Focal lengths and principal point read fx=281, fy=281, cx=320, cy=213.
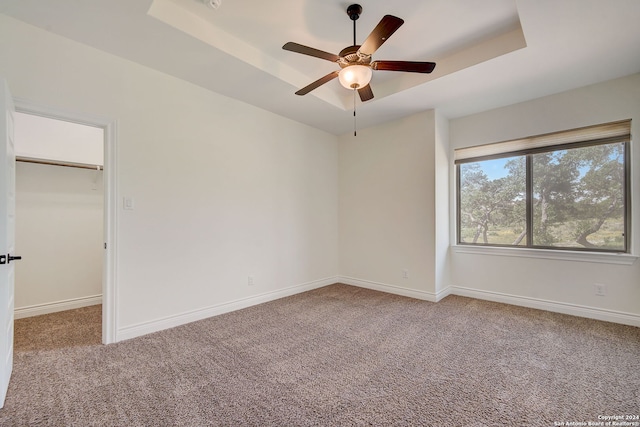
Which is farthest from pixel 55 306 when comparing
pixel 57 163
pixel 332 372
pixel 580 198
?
pixel 580 198

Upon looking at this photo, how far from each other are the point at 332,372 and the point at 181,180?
2.38 m

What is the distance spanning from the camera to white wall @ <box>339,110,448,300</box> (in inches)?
150

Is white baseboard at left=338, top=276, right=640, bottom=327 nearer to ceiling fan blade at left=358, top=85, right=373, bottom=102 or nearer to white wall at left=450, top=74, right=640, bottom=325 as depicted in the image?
white wall at left=450, top=74, right=640, bottom=325

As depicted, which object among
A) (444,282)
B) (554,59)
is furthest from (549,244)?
(554,59)

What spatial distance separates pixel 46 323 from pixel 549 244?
5808 millimetres

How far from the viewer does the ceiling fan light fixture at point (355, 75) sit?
2.26 metres

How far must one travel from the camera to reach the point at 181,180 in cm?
300

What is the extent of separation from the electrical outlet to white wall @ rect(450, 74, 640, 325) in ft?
0.11

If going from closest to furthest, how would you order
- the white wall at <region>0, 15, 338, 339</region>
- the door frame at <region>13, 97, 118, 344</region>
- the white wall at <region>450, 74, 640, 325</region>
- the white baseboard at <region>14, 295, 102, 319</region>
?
the white wall at <region>0, 15, 338, 339</region>
the door frame at <region>13, 97, 118, 344</region>
the white wall at <region>450, 74, 640, 325</region>
the white baseboard at <region>14, 295, 102, 319</region>

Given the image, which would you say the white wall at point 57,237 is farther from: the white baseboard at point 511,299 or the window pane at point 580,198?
the window pane at point 580,198

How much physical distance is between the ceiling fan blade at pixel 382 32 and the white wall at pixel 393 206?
6.82 ft

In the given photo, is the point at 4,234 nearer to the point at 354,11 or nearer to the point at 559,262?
the point at 354,11

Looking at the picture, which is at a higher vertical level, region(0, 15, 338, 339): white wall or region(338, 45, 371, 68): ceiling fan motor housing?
region(338, 45, 371, 68): ceiling fan motor housing

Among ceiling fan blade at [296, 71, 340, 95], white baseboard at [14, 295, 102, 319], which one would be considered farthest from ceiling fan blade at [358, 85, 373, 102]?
white baseboard at [14, 295, 102, 319]
